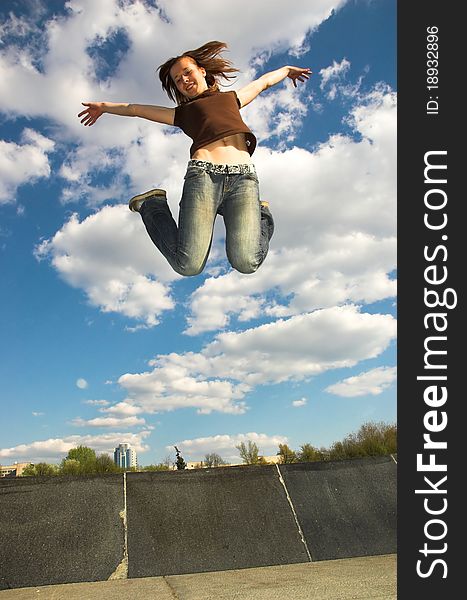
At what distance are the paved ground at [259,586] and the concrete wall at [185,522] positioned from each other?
24 cm

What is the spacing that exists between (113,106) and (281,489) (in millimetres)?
4177

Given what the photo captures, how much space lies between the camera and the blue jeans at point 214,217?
13.8ft

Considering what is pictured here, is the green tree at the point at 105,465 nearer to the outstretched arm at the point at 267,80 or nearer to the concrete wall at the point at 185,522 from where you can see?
the concrete wall at the point at 185,522

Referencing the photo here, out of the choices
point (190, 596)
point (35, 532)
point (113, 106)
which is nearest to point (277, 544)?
point (190, 596)

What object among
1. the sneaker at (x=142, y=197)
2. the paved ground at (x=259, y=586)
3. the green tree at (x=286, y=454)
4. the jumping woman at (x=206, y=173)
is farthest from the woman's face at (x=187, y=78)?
the green tree at (x=286, y=454)

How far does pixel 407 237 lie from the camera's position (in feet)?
12.6

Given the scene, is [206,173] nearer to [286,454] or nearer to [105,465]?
[105,465]

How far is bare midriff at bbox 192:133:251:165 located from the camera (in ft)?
14.2

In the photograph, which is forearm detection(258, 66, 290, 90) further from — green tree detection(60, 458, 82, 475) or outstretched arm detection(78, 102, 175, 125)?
Answer: green tree detection(60, 458, 82, 475)

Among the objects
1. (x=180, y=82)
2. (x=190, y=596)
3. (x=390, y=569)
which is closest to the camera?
(x=190, y=596)

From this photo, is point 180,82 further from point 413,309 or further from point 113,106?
point 413,309

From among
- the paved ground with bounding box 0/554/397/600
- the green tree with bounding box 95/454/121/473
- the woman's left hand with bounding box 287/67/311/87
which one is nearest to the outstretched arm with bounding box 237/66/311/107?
the woman's left hand with bounding box 287/67/311/87

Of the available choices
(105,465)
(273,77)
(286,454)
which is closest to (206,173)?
(273,77)

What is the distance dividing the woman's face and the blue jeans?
1.97 feet
